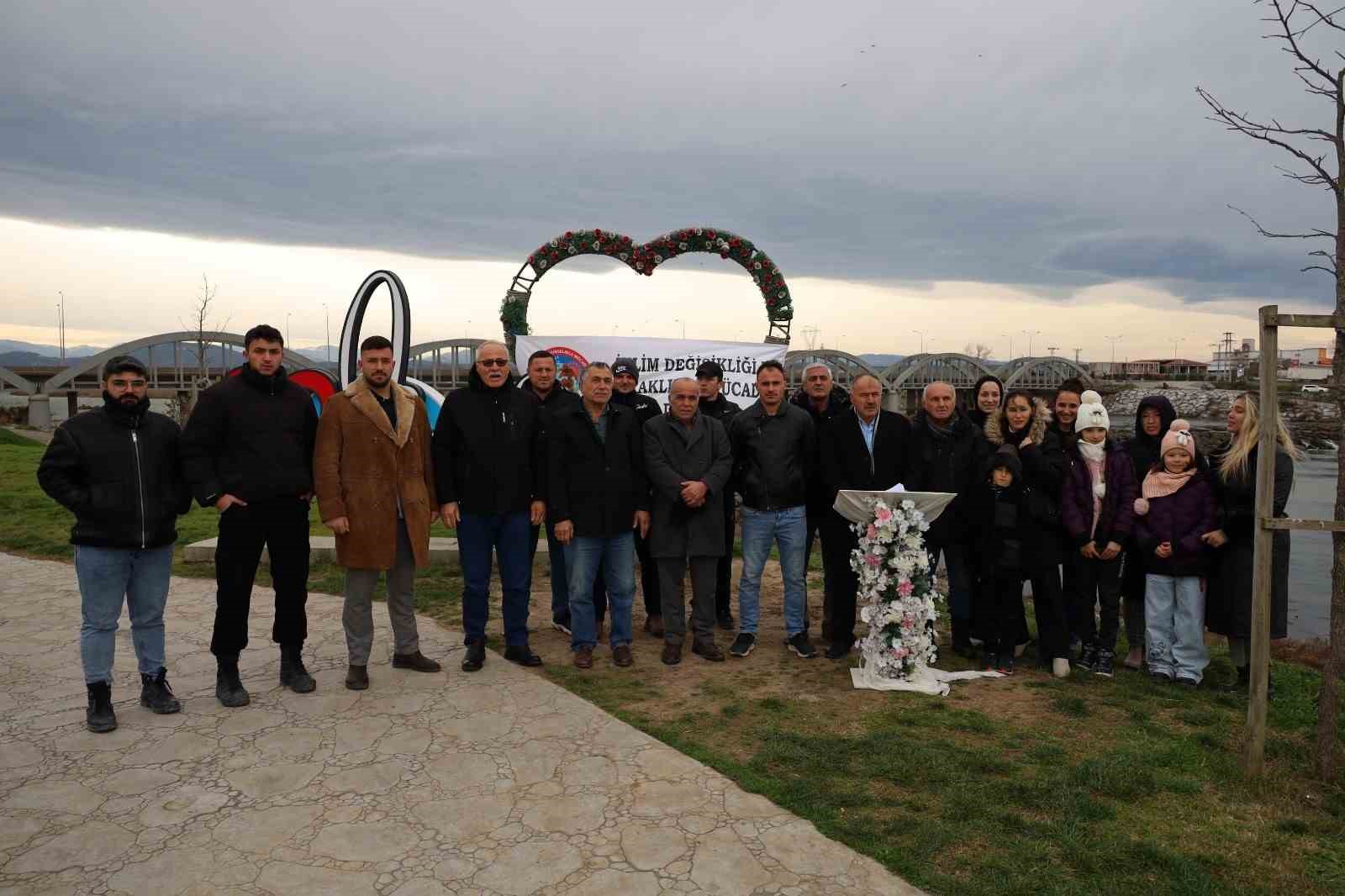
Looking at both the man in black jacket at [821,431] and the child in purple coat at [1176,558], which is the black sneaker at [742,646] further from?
the child in purple coat at [1176,558]

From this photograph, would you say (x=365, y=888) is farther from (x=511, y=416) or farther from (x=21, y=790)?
(x=511, y=416)

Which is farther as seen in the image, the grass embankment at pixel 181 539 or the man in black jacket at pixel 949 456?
the grass embankment at pixel 181 539

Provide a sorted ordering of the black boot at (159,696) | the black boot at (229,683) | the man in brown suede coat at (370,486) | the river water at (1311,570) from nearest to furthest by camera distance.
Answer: the black boot at (159,696)
the black boot at (229,683)
the man in brown suede coat at (370,486)
the river water at (1311,570)

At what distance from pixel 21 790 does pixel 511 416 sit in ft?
9.79

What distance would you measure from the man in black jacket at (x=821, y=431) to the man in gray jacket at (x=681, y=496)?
2.25ft

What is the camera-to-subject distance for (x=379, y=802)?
360cm

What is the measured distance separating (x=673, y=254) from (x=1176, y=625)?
7533mm

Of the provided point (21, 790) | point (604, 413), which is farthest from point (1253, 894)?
point (21, 790)

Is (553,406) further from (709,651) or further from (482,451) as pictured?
(709,651)

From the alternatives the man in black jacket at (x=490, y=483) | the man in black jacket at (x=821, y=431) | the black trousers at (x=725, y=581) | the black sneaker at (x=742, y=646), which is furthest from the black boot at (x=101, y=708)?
the man in black jacket at (x=821, y=431)

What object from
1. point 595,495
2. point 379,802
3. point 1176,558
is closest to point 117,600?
point 379,802

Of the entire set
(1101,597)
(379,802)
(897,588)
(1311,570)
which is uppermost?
(897,588)

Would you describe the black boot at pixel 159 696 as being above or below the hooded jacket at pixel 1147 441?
below

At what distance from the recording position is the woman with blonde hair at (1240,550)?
5.23 meters
